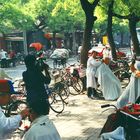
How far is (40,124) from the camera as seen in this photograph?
16.3 ft

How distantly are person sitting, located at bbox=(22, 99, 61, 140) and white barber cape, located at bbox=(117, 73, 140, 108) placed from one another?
4778 millimetres

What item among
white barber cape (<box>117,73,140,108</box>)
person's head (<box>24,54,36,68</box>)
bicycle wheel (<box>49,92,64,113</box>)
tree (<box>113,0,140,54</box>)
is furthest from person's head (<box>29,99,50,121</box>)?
tree (<box>113,0,140,54</box>)

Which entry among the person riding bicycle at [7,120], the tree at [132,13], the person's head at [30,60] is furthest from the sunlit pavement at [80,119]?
→ the tree at [132,13]

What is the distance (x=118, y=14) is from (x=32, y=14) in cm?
2223

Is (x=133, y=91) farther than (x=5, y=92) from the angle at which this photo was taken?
Yes

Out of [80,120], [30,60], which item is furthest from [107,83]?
[30,60]

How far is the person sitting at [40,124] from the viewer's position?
4945mm

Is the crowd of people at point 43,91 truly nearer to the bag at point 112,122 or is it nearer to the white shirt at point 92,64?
the white shirt at point 92,64

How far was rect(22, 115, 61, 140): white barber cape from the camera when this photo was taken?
16.2 ft

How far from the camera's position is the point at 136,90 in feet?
36.9

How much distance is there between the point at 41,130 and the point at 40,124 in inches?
2.6

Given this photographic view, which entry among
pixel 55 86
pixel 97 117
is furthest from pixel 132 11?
pixel 97 117

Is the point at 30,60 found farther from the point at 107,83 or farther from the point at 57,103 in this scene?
the point at 107,83

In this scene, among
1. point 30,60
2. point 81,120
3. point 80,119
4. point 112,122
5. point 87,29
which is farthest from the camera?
point 87,29
